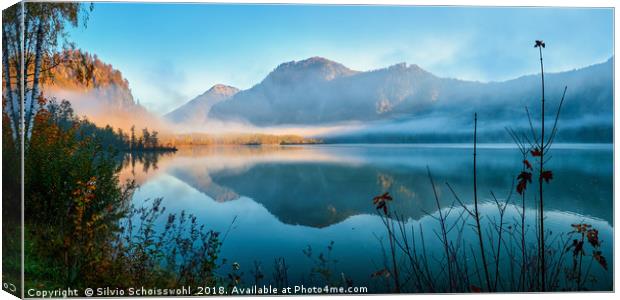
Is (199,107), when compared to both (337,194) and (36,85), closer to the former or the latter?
(36,85)

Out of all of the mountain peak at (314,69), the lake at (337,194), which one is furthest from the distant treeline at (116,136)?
the mountain peak at (314,69)

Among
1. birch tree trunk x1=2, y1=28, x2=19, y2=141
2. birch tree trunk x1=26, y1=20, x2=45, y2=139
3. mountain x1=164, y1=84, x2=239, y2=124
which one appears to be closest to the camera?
birch tree trunk x1=2, y1=28, x2=19, y2=141

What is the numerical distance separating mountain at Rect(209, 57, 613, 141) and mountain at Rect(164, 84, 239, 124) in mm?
103

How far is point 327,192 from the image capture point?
237 inches

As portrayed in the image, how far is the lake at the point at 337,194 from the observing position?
5.61 m

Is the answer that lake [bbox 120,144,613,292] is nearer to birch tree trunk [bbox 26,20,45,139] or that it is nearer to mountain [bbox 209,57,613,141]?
mountain [bbox 209,57,613,141]

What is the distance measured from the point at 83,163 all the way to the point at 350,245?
132 inches

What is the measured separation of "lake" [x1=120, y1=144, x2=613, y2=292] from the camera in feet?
18.4

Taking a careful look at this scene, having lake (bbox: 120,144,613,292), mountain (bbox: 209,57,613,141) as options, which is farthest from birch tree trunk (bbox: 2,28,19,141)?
mountain (bbox: 209,57,613,141)

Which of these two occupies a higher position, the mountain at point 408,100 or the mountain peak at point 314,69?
the mountain peak at point 314,69

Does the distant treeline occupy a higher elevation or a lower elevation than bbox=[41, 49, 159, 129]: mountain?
lower

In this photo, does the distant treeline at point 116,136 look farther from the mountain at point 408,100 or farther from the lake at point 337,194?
the mountain at point 408,100

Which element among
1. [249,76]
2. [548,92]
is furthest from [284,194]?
[548,92]

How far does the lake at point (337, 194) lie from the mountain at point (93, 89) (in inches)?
27.1
